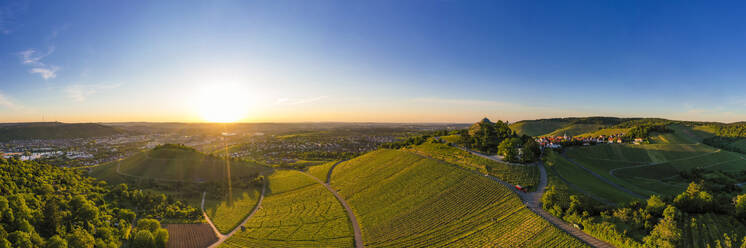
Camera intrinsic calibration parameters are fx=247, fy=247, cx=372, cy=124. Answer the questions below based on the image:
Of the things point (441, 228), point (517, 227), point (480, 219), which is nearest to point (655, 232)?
point (517, 227)

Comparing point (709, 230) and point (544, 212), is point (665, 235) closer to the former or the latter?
point (709, 230)

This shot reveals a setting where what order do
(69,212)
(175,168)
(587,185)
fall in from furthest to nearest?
(175,168)
(587,185)
(69,212)

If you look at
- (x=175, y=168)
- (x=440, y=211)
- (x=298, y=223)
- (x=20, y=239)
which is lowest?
(x=298, y=223)

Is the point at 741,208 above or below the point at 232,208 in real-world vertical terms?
above

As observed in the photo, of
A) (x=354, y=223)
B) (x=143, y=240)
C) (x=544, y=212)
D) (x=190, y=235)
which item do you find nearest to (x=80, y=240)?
(x=143, y=240)

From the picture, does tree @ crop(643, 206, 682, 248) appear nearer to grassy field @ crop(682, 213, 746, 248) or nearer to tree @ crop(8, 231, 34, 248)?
grassy field @ crop(682, 213, 746, 248)

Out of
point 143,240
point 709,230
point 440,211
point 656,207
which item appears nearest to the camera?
A: point 709,230

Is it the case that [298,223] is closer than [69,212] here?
No
